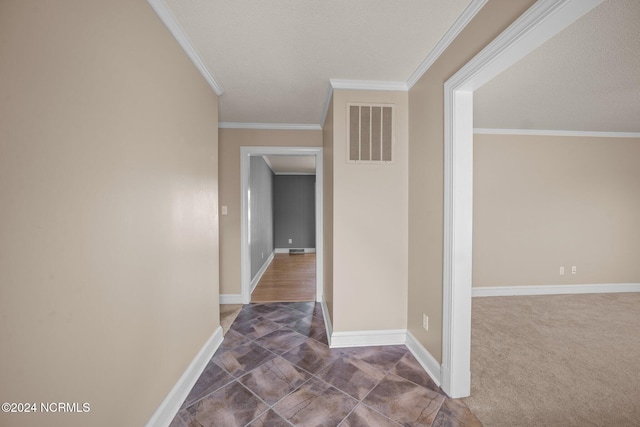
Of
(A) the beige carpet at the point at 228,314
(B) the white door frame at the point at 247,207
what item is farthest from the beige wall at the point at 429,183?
(A) the beige carpet at the point at 228,314

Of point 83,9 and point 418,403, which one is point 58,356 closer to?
point 83,9

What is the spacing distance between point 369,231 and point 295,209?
552cm

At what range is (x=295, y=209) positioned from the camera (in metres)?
7.66

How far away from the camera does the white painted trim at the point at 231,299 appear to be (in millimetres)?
3425

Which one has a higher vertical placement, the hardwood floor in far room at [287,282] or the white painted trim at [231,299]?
the white painted trim at [231,299]

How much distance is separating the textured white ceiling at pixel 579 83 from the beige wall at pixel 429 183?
76 cm

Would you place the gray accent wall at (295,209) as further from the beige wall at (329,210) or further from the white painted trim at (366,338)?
the white painted trim at (366,338)

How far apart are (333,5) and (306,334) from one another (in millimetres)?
2761

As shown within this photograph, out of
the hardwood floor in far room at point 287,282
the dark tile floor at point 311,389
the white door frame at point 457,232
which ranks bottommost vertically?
the hardwood floor in far room at point 287,282

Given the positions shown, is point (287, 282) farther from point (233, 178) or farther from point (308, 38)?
point (308, 38)

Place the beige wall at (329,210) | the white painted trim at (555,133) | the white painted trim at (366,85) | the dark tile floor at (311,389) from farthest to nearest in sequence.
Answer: the white painted trim at (555,133) < the beige wall at (329,210) < the white painted trim at (366,85) < the dark tile floor at (311,389)

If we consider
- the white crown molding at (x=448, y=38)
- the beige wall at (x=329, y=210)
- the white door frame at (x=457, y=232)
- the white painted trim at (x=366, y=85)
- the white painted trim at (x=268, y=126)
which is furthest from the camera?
the white painted trim at (x=268, y=126)

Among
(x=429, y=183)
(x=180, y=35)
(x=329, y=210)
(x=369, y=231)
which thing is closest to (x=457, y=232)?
(x=429, y=183)

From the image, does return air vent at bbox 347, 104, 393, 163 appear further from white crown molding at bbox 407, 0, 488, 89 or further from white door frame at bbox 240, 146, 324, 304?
A: white door frame at bbox 240, 146, 324, 304
